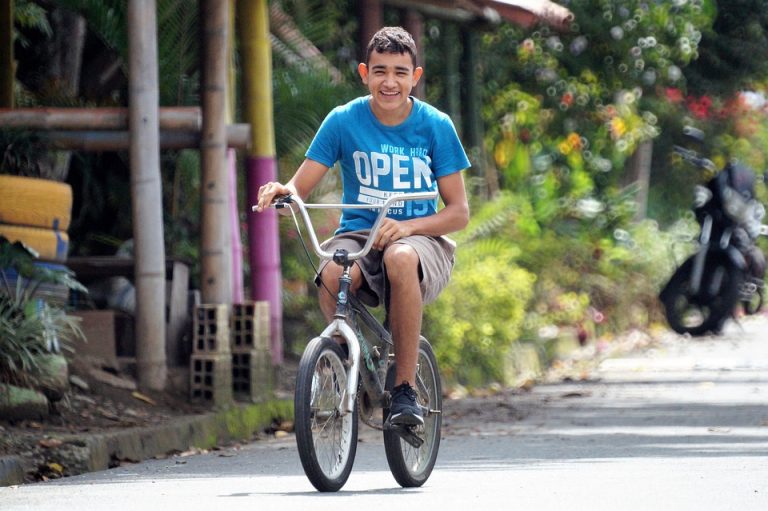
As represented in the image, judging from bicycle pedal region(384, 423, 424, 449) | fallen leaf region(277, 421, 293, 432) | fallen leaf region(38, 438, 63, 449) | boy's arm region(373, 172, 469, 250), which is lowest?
fallen leaf region(277, 421, 293, 432)

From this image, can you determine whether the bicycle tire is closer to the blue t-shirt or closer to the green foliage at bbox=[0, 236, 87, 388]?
the blue t-shirt

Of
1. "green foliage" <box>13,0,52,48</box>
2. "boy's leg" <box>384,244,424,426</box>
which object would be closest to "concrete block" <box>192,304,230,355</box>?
"green foliage" <box>13,0,52,48</box>

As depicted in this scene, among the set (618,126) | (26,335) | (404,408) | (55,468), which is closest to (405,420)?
(404,408)

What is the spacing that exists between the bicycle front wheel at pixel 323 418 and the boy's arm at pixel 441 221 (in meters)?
0.48

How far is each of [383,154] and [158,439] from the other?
A: 3.29 metres

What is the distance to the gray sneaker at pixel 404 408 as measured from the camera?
24.2 ft

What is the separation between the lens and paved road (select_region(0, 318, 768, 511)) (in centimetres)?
687

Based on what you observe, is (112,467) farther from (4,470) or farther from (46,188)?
(46,188)

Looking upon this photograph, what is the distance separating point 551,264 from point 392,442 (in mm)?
12404

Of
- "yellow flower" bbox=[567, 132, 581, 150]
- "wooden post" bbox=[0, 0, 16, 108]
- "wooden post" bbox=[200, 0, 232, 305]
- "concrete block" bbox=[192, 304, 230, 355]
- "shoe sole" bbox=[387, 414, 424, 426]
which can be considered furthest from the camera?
"yellow flower" bbox=[567, 132, 581, 150]

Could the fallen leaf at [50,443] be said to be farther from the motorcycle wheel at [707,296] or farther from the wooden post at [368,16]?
the motorcycle wheel at [707,296]

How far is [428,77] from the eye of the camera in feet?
67.6

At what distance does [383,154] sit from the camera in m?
7.49

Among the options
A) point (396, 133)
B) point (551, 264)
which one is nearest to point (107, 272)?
point (396, 133)
